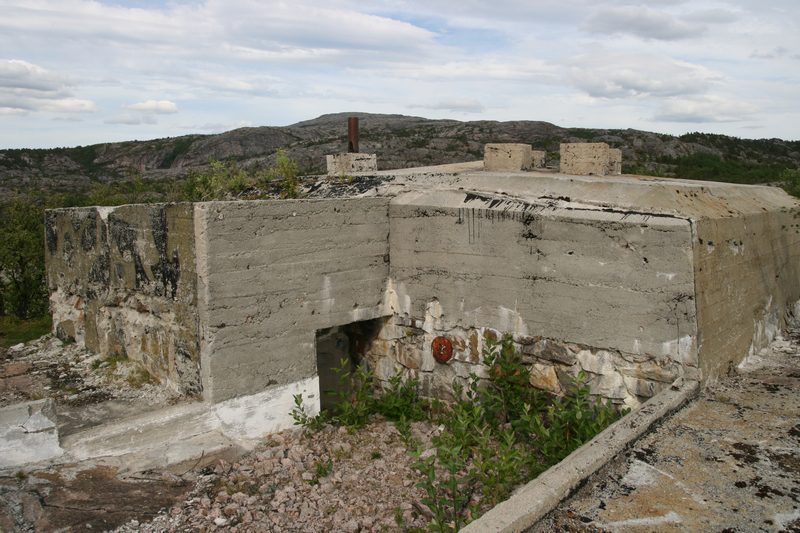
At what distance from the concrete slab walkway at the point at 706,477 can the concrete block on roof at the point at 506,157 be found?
3.55 metres

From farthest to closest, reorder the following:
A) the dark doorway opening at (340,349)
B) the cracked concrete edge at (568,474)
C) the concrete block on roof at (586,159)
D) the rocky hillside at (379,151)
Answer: the rocky hillside at (379,151) → the concrete block on roof at (586,159) → the dark doorway opening at (340,349) → the cracked concrete edge at (568,474)

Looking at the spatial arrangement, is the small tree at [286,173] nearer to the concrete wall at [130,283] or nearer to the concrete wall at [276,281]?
the concrete wall at [276,281]

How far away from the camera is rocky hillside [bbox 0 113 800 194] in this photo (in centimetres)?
2942

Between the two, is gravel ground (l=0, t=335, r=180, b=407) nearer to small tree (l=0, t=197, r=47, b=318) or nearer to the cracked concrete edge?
the cracked concrete edge

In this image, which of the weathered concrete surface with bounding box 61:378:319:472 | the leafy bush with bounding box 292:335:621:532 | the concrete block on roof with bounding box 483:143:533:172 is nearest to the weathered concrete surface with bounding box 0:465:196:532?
the weathered concrete surface with bounding box 61:378:319:472

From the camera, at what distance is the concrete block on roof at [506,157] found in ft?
23.2

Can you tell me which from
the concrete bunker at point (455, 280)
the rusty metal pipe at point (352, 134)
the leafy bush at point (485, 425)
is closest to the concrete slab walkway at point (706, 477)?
the concrete bunker at point (455, 280)

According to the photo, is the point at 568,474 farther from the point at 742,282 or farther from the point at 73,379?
the point at 73,379

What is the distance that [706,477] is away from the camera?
10.4ft

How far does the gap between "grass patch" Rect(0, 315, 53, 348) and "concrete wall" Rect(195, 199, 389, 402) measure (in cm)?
494

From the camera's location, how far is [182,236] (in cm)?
505

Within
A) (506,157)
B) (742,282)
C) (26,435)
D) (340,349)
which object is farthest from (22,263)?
(742,282)

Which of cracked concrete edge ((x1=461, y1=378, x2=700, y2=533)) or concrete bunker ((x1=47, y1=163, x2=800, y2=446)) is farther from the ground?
concrete bunker ((x1=47, y1=163, x2=800, y2=446))

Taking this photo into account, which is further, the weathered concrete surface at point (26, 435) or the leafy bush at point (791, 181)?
the leafy bush at point (791, 181)
